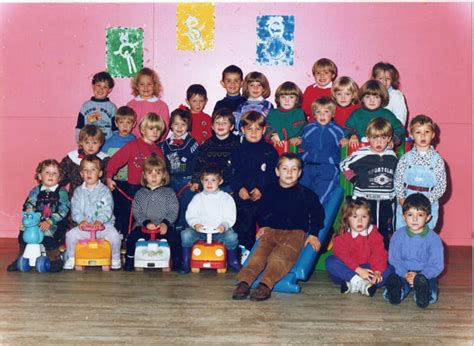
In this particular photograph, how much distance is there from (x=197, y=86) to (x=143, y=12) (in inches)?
45.1

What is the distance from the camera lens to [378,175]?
22.8ft

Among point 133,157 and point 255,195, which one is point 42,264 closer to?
point 133,157

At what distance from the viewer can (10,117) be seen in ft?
28.4

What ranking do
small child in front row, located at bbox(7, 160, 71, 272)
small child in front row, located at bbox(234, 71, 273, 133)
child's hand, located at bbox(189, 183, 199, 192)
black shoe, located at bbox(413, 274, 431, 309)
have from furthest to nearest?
1. small child in front row, located at bbox(234, 71, 273, 133)
2. child's hand, located at bbox(189, 183, 199, 192)
3. small child in front row, located at bbox(7, 160, 71, 272)
4. black shoe, located at bbox(413, 274, 431, 309)

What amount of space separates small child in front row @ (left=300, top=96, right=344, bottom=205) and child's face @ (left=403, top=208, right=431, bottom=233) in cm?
105

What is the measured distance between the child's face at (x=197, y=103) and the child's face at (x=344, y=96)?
4.21ft

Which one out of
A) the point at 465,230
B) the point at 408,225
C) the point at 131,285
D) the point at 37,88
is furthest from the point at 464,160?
the point at 37,88

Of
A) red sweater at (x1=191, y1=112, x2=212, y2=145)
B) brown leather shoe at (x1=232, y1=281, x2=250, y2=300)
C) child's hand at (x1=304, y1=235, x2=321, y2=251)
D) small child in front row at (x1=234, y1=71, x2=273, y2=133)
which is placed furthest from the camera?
red sweater at (x1=191, y1=112, x2=212, y2=145)

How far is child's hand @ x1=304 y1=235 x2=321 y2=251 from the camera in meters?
6.61

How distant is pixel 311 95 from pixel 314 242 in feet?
6.04

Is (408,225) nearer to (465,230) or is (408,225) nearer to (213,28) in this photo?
(465,230)

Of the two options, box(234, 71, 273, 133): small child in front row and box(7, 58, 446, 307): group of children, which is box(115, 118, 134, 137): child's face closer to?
box(7, 58, 446, 307): group of children

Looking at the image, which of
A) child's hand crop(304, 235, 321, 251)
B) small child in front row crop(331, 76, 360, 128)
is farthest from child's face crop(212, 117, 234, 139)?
child's hand crop(304, 235, 321, 251)

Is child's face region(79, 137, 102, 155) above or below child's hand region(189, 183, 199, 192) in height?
above
